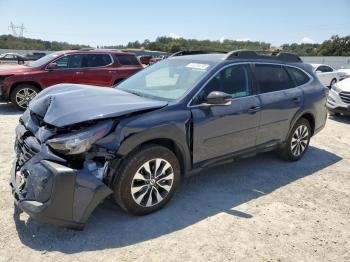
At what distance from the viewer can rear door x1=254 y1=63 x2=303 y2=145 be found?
4727mm

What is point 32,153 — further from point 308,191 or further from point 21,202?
point 308,191

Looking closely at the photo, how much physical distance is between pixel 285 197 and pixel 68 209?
270cm

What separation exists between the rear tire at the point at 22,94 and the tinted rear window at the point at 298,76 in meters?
6.74

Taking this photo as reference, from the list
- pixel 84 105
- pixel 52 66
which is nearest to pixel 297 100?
pixel 84 105

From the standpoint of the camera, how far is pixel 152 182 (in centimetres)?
355

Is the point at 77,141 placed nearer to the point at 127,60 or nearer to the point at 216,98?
the point at 216,98

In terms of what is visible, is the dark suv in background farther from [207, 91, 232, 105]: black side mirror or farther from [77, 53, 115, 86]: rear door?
[77, 53, 115, 86]: rear door

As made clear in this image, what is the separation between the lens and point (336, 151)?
6520 mm

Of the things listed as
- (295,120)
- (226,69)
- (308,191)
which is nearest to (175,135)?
(226,69)

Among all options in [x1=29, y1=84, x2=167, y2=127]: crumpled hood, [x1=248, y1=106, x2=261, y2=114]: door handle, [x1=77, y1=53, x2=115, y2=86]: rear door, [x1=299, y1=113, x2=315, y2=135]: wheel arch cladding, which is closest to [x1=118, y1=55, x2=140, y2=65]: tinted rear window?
[x1=77, y1=53, x2=115, y2=86]: rear door

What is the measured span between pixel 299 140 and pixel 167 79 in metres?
2.58

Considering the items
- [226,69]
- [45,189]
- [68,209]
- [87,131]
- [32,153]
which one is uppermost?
[226,69]

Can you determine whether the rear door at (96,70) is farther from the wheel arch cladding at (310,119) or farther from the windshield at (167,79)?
the wheel arch cladding at (310,119)

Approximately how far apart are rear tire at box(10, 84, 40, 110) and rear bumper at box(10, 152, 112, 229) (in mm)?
6600
